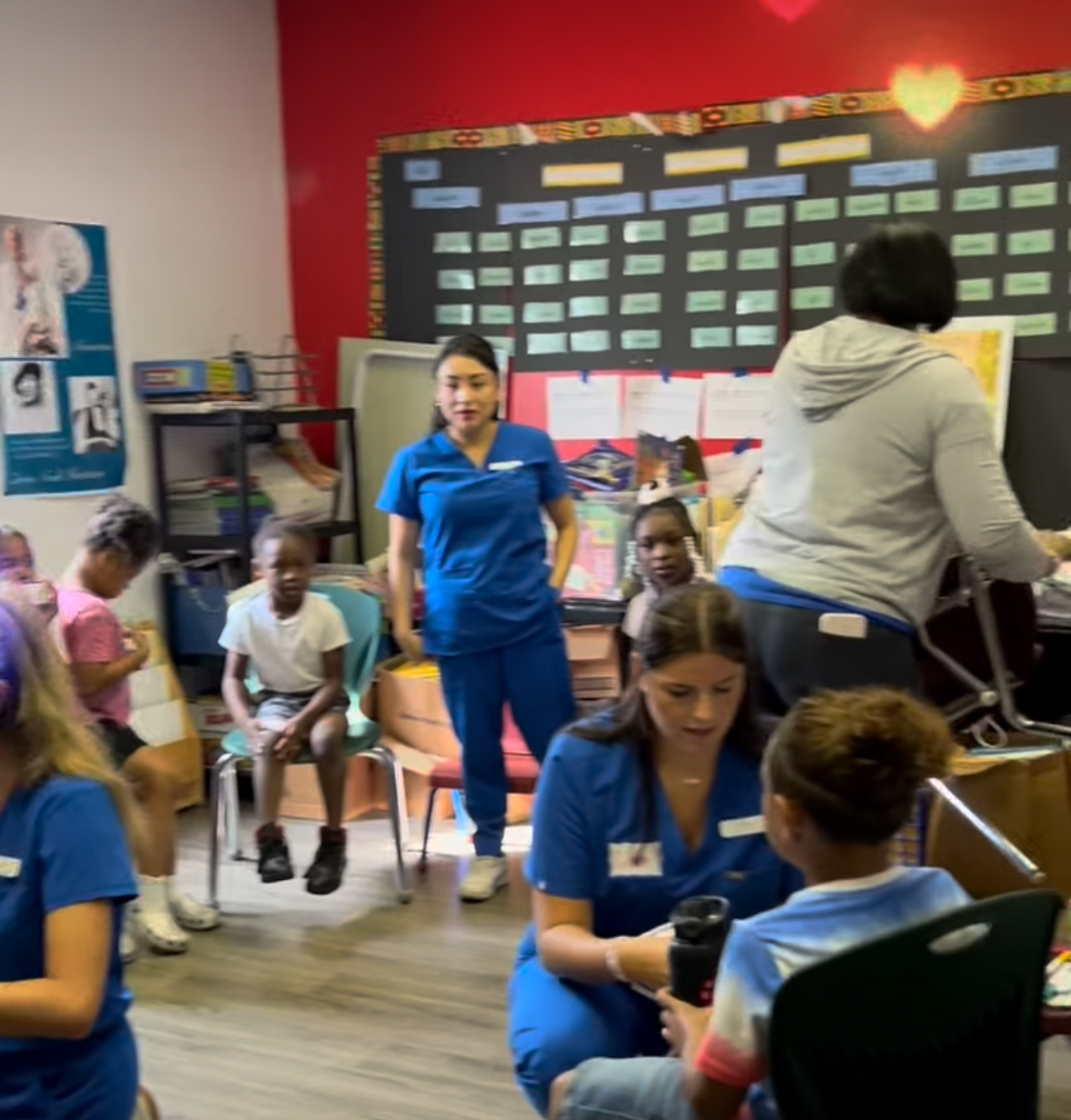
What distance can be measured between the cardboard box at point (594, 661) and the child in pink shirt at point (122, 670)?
1.22m

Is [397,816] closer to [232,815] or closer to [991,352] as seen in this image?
[232,815]

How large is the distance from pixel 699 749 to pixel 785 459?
724mm

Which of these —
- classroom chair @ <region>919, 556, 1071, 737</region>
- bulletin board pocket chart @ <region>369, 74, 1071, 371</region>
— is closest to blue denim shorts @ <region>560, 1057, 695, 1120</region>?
classroom chair @ <region>919, 556, 1071, 737</region>

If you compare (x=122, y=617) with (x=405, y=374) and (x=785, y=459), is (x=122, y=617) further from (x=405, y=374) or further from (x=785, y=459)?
(x=785, y=459)

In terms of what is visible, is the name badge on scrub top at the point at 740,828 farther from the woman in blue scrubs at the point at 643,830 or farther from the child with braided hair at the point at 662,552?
the child with braided hair at the point at 662,552

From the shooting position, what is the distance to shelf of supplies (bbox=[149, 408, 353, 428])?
432 centimetres

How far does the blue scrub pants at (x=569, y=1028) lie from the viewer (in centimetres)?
182

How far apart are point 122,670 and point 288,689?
1.77ft

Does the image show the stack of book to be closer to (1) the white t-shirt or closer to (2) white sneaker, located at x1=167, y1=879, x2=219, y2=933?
(1) the white t-shirt

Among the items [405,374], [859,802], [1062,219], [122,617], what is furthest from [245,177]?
[859,802]

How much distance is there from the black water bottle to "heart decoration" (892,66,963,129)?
9.68ft

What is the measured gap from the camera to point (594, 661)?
403 centimetres

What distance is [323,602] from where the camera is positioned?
12.1 feet

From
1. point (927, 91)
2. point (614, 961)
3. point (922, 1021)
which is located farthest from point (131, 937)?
point (927, 91)
